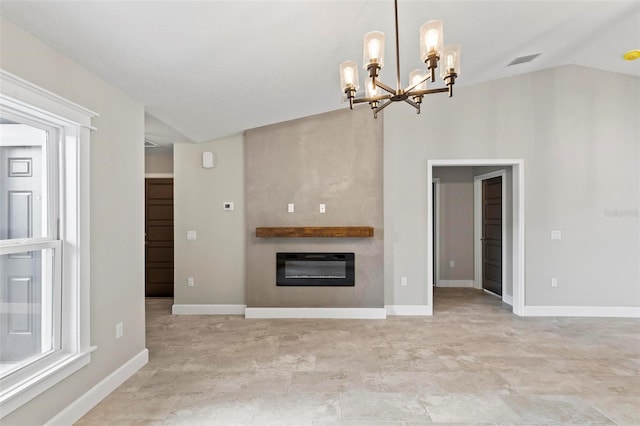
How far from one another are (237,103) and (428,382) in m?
3.16

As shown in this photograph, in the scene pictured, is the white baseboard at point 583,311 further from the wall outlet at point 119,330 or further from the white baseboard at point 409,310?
the wall outlet at point 119,330

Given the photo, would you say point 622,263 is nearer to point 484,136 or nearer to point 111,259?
point 484,136

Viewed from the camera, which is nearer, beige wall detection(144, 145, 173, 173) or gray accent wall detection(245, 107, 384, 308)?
gray accent wall detection(245, 107, 384, 308)

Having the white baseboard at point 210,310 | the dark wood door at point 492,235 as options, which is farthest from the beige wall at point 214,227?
the dark wood door at point 492,235

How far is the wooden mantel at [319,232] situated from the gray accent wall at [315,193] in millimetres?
123

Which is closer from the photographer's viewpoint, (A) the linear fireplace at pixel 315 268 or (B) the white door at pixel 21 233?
(B) the white door at pixel 21 233

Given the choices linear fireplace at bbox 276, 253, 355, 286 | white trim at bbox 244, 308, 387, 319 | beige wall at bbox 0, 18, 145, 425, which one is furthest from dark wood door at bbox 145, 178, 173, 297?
beige wall at bbox 0, 18, 145, 425

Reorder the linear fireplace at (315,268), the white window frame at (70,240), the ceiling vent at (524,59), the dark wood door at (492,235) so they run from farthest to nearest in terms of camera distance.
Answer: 1. the dark wood door at (492,235)
2. the linear fireplace at (315,268)
3. the ceiling vent at (524,59)
4. the white window frame at (70,240)

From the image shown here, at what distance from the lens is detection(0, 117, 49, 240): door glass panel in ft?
6.49

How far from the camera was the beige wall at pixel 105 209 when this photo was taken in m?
1.96

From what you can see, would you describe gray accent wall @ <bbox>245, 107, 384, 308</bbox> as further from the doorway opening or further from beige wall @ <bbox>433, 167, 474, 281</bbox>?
beige wall @ <bbox>433, 167, 474, 281</bbox>

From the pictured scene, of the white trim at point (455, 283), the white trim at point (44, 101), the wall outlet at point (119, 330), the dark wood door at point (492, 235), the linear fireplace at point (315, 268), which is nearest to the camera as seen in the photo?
the white trim at point (44, 101)

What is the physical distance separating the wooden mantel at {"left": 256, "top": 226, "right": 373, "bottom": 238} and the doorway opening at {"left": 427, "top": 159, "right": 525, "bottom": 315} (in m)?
1.54

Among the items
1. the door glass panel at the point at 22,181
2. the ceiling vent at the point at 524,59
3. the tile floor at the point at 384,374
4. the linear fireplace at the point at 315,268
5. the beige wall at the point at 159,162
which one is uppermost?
the ceiling vent at the point at 524,59
